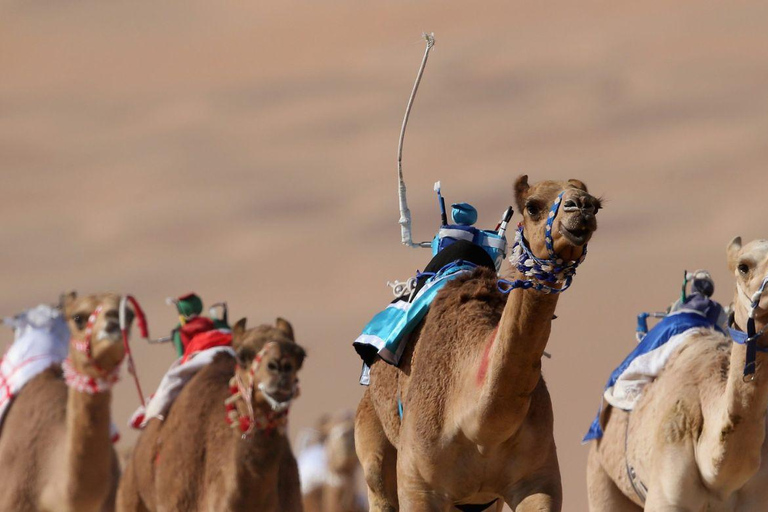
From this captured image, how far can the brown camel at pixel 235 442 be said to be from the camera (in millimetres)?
9461

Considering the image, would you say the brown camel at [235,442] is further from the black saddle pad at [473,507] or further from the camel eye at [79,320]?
the black saddle pad at [473,507]

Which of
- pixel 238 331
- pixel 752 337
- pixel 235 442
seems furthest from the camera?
pixel 238 331

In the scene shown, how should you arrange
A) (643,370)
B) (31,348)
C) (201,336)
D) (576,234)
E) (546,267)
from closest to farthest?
(576,234), (546,267), (643,370), (201,336), (31,348)

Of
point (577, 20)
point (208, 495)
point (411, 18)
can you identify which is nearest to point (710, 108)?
point (577, 20)

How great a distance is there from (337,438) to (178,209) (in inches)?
1332

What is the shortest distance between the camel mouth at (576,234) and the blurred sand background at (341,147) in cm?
2470

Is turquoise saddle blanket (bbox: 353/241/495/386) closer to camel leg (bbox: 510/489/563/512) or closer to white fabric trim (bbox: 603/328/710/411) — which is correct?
camel leg (bbox: 510/489/563/512)

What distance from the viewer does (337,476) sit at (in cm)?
1479

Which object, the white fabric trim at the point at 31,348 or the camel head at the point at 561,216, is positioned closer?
the camel head at the point at 561,216

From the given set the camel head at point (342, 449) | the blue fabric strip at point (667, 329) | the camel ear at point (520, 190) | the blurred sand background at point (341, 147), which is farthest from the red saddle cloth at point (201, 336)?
the blurred sand background at point (341, 147)

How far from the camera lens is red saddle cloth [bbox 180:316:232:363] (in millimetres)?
10969

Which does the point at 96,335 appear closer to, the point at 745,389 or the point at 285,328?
the point at 285,328

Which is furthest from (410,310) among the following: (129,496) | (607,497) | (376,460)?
(129,496)

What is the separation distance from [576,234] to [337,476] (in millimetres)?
9590
